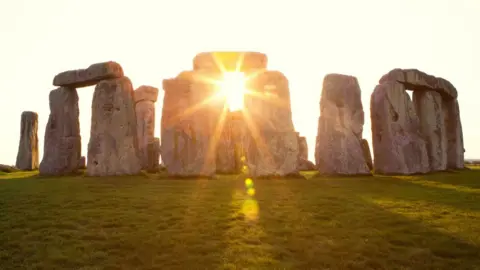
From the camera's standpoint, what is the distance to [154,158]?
17.5m

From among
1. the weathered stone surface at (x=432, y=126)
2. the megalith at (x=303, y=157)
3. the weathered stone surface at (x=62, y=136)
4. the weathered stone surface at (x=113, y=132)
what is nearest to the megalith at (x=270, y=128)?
the weathered stone surface at (x=113, y=132)

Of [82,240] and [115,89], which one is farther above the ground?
[115,89]

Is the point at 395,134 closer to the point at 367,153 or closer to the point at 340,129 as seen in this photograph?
the point at 340,129

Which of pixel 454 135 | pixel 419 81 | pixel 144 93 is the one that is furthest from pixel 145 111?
pixel 454 135

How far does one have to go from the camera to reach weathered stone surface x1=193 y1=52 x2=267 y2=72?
1412cm

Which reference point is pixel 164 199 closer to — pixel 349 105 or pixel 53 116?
pixel 349 105

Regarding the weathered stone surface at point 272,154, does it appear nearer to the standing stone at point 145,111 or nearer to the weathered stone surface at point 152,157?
the weathered stone surface at point 152,157

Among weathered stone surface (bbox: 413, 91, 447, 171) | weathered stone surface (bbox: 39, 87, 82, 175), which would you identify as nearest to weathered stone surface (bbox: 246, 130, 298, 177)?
weathered stone surface (bbox: 413, 91, 447, 171)

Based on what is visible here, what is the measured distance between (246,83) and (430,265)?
9652mm

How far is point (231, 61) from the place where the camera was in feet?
47.0

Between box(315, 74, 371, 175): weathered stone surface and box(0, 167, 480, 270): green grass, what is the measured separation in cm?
444

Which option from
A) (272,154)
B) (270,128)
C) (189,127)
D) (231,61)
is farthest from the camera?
(231,61)

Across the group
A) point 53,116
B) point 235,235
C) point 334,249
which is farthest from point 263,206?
point 53,116

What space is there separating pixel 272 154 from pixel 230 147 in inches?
214
